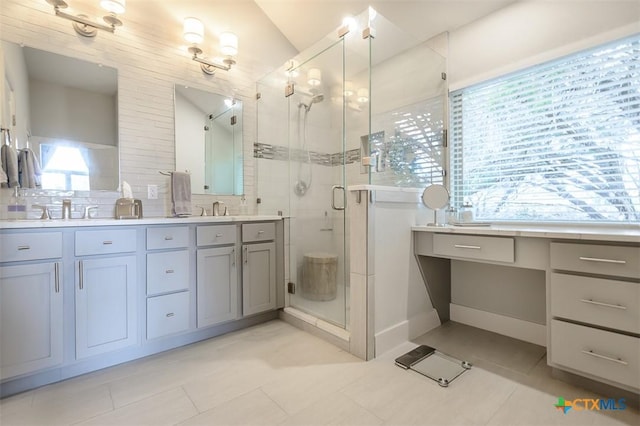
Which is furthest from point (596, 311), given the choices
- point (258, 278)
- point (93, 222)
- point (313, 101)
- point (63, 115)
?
point (63, 115)

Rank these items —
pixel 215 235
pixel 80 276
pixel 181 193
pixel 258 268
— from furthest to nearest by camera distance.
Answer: pixel 258 268 < pixel 181 193 < pixel 215 235 < pixel 80 276

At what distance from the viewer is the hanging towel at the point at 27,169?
1.85 metres

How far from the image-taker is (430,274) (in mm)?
2418

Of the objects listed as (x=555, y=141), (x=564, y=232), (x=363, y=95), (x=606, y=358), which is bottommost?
(x=606, y=358)

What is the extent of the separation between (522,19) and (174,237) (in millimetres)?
2954

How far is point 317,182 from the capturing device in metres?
3.01

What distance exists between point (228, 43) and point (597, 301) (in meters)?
3.17

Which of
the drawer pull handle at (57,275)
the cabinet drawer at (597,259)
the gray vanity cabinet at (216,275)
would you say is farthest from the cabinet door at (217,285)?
the cabinet drawer at (597,259)

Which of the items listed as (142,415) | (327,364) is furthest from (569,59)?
(142,415)

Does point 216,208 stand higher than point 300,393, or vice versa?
point 216,208

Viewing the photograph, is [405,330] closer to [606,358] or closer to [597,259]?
[606,358]

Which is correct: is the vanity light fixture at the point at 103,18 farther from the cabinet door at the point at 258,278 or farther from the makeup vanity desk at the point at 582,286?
the makeup vanity desk at the point at 582,286

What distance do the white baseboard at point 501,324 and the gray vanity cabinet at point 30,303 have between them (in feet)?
9.12

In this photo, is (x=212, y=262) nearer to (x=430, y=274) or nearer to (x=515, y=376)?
(x=430, y=274)
